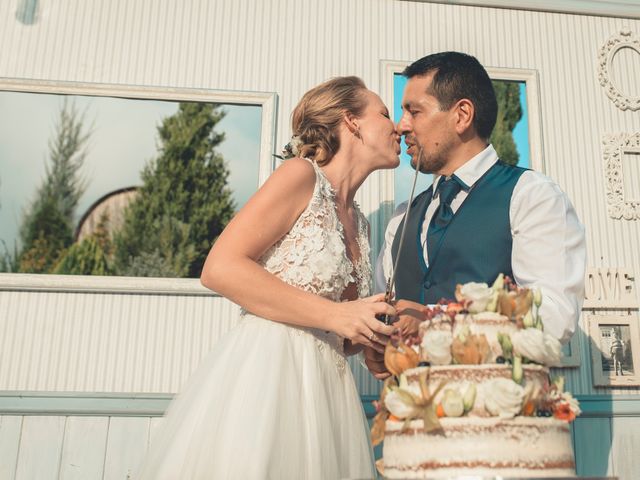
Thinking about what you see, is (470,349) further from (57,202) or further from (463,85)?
(57,202)

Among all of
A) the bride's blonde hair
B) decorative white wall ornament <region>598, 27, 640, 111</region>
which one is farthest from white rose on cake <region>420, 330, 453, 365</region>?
decorative white wall ornament <region>598, 27, 640, 111</region>

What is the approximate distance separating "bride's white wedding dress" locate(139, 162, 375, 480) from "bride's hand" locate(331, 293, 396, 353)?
20cm

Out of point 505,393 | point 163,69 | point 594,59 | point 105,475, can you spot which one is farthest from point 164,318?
point 594,59

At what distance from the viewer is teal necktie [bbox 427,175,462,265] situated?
1.81m

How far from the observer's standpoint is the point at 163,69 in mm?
2527

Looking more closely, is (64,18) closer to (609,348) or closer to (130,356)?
(130,356)

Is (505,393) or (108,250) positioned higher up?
(108,250)

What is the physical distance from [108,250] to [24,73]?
84 cm

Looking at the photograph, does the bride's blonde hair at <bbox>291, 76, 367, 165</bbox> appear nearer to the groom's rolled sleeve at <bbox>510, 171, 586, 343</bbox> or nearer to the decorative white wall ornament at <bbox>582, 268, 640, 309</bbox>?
the groom's rolled sleeve at <bbox>510, 171, 586, 343</bbox>

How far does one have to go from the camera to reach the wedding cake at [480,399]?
37.9 inches

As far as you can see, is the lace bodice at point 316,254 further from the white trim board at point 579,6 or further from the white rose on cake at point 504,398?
the white trim board at point 579,6

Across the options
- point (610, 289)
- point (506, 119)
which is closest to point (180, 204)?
point (506, 119)

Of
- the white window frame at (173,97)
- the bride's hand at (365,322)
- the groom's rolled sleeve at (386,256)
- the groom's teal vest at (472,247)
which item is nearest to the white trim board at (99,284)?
the white window frame at (173,97)

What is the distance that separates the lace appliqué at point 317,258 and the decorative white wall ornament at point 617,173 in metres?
1.39
